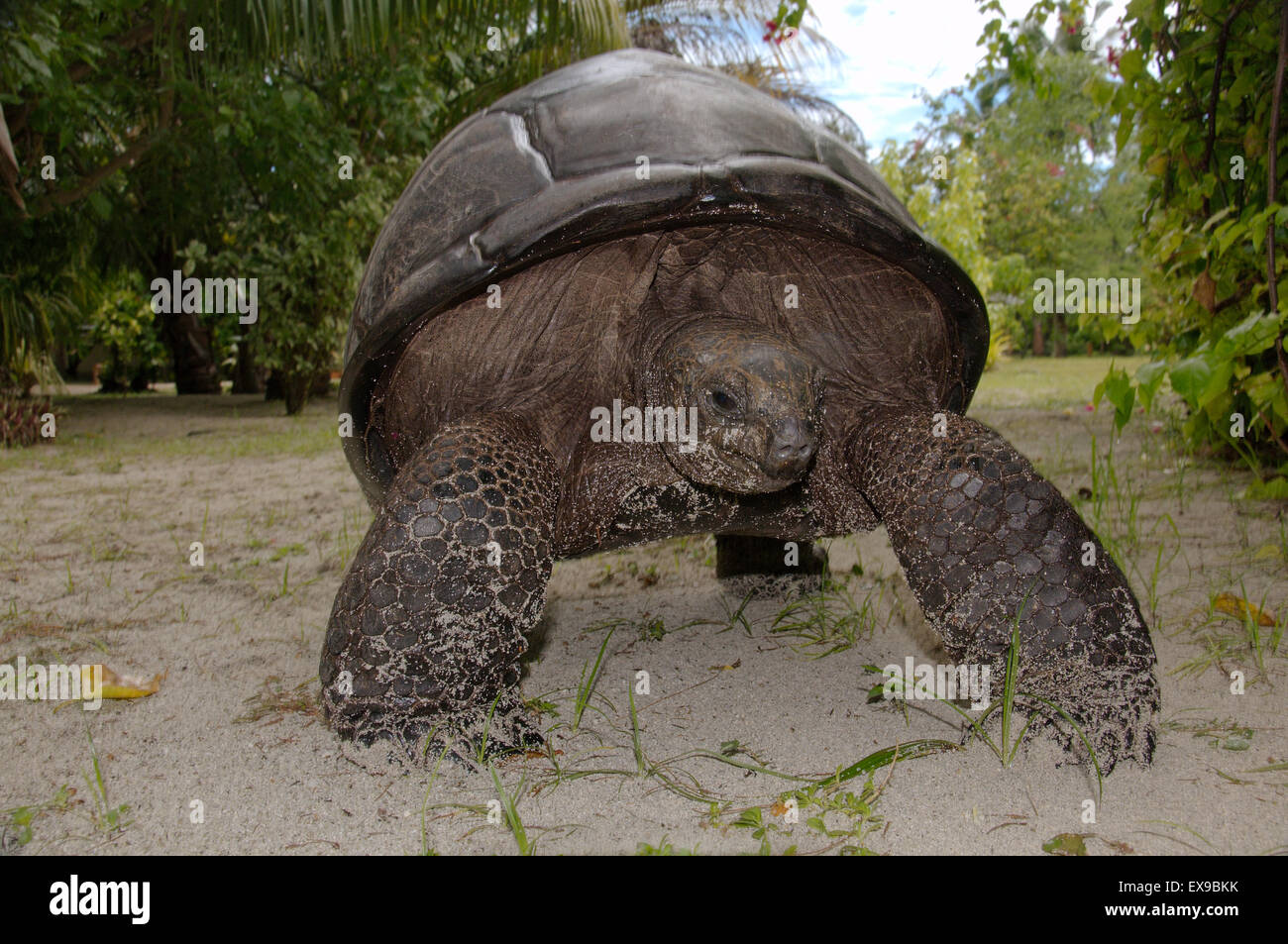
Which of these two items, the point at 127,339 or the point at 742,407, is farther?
the point at 127,339

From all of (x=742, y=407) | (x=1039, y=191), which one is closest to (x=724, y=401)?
(x=742, y=407)

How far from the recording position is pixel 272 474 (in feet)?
20.8

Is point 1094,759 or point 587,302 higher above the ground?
point 587,302

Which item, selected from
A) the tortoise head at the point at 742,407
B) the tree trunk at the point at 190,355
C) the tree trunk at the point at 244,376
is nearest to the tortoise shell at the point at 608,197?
the tortoise head at the point at 742,407

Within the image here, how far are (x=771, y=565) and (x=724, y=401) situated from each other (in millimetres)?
1557

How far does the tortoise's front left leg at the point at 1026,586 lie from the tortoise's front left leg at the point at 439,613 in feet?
2.93

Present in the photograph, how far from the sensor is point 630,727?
2215 millimetres

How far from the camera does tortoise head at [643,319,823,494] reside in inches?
78.9

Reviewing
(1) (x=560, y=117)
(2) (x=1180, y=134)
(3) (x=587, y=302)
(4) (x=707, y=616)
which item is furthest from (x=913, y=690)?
(2) (x=1180, y=134)

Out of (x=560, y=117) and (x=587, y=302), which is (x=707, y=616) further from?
(x=560, y=117)

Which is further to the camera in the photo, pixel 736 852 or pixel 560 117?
pixel 560 117

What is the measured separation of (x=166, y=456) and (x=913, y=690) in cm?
686

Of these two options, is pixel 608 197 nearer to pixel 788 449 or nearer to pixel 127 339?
pixel 788 449

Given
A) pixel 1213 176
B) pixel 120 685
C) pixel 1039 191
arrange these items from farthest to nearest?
pixel 1039 191, pixel 1213 176, pixel 120 685
